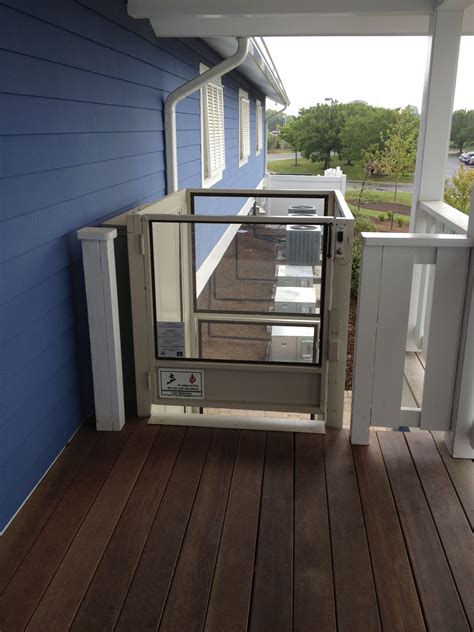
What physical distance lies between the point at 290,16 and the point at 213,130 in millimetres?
3502

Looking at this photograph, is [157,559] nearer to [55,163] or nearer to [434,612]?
[434,612]

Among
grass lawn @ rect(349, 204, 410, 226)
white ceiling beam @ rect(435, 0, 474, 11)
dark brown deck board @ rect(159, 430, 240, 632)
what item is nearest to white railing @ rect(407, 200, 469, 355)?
white ceiling beam @ rect(435, 0, 474, 11)

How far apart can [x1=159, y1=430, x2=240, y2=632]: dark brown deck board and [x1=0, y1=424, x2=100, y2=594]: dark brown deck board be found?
1.77ft

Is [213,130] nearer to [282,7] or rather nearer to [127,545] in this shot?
[282,7]

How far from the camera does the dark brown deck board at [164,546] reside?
5.34 ft

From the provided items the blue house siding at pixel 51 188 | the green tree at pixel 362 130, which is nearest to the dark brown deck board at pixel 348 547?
the blue house siding at pixel 51 188

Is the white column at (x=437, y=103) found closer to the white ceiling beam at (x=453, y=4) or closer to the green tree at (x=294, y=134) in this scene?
the white ceiling beam at (x=453, y=4)

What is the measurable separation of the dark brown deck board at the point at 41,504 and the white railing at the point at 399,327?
125cm

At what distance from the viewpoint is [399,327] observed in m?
2.40

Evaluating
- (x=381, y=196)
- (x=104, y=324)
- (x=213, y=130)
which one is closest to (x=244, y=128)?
(x=213, y=130)

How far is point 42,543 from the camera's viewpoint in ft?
6.30

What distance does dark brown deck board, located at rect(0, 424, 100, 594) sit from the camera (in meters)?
1.85

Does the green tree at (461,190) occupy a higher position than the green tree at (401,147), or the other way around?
the green tree at (401,147)

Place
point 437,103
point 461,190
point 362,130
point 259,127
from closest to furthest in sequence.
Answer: point 437,103, point 461,190, point 259,127, point 362,130
